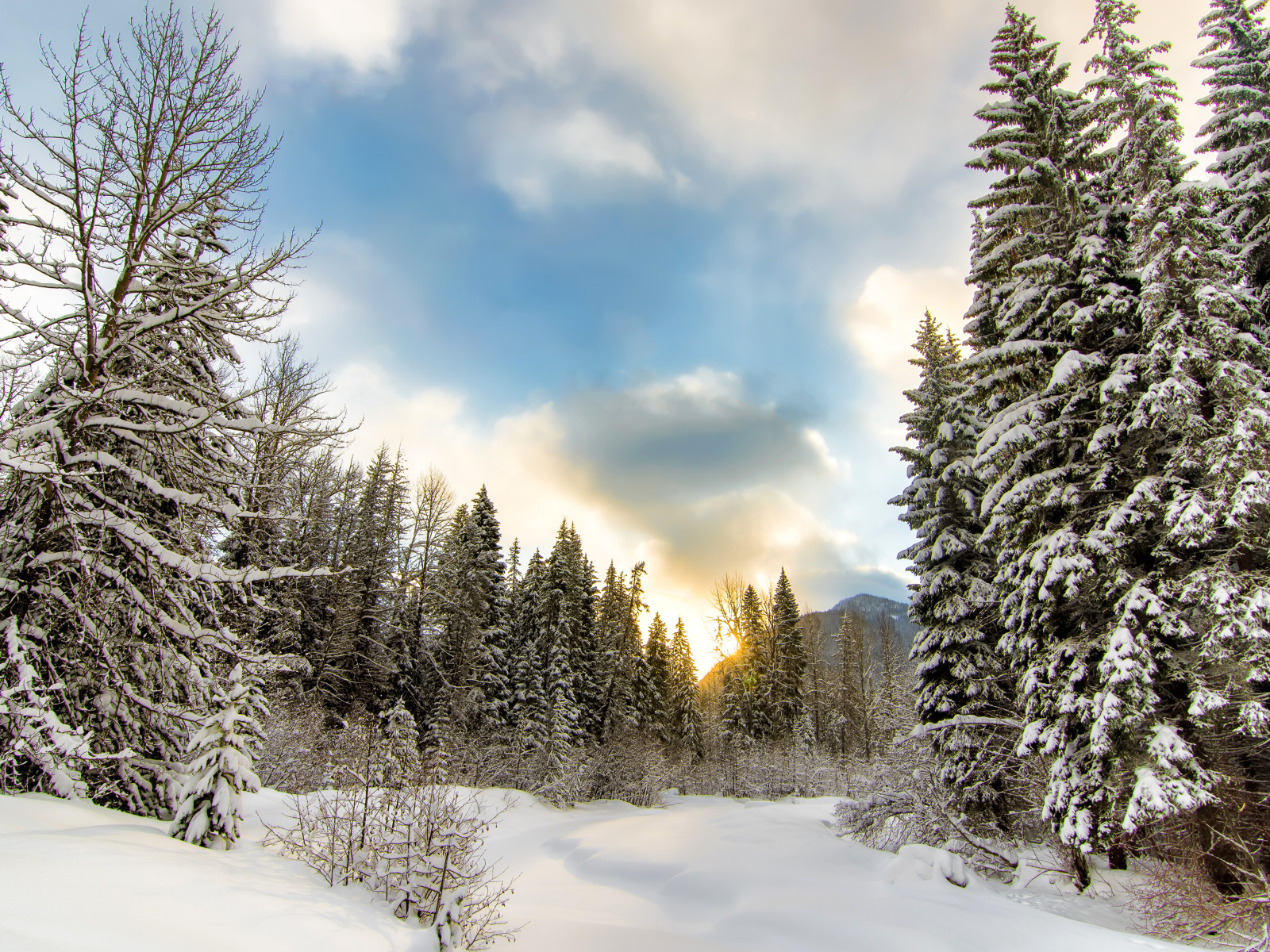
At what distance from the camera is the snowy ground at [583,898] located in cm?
409

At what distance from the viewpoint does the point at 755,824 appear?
18000mm

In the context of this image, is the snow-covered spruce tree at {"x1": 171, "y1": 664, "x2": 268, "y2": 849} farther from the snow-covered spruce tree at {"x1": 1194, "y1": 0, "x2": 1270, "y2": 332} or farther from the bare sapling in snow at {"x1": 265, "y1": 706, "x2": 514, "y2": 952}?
the snow-covered spruce tree at {"x1": 1194, "y1": 0, "x2": 1270, "y2": 332}

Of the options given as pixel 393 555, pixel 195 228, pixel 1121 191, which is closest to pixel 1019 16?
pixel 1121 191

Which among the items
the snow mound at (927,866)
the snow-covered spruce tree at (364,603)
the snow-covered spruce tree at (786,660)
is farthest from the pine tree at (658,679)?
the snow mound at (927,866)

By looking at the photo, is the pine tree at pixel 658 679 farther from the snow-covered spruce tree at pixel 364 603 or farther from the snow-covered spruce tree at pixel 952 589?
the snow-covered spruce tree at pixel 952 589

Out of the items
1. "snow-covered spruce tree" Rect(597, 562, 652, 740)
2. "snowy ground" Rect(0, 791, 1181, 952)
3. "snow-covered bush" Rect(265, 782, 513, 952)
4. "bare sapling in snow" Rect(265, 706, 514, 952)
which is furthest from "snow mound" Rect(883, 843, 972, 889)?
"snow-covered spruce tree" Rect(597, 562, 652, 740)

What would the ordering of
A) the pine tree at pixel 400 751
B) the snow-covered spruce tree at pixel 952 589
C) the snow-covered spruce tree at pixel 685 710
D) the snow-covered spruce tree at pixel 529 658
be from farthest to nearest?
the snow-covered spruce tree at pixel 685 710, the snow-covered spruce tree at pixel 529 658, the snow-covered spruce tree at pixel 952 589, the pine tree at pixel 400 751

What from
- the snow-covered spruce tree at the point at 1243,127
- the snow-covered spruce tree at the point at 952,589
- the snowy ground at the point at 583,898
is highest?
the snow-covered spruce tree at the point at 1243,127

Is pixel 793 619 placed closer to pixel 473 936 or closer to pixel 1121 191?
pixel 1121 191

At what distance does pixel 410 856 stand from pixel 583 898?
6.52 meters

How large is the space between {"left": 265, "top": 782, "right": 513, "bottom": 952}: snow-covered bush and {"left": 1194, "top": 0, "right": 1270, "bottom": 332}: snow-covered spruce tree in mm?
17897

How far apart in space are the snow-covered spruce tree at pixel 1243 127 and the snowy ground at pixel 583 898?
516 inches

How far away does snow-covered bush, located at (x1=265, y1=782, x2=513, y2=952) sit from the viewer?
718 cm

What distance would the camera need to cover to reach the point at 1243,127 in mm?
12297
